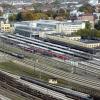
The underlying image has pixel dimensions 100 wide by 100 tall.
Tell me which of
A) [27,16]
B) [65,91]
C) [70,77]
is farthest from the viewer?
[27,16]

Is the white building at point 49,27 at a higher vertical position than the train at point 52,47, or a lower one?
higher

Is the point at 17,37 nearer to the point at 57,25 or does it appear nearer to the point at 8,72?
the point at 57,25

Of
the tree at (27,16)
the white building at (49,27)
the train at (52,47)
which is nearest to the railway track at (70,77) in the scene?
the train at (52,47)

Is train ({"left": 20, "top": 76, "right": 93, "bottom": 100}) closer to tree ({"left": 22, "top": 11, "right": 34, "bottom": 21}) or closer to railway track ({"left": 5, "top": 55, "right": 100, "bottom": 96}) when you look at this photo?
railway track ({"left": 5, "top": 55, "right": 100, "bottom": 96})

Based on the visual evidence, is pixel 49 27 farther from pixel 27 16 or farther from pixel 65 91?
pixel 65 91

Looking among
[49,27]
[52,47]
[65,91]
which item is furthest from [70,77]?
[49,27]

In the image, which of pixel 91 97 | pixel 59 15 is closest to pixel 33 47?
pixel 91 97

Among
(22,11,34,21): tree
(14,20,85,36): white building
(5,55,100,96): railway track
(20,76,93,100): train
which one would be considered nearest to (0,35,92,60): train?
(14,20,85,36): white building

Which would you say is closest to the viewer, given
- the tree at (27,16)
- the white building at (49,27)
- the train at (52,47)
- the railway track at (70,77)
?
the railway track at (70,77)

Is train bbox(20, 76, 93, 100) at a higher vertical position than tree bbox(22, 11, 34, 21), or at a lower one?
lower

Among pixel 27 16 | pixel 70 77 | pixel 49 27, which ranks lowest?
pixel 70 77

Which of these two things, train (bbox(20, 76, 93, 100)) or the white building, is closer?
train (bbox(20, 76, 93, 100))

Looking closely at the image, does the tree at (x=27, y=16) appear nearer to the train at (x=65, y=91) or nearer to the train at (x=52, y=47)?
the train at (x=52, y=47)
